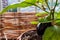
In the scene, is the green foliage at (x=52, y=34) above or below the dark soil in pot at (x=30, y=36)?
above

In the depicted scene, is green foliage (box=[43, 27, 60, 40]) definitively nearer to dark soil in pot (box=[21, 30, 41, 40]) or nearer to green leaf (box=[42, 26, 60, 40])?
green leaf (box=[42, 26, 60, 40])

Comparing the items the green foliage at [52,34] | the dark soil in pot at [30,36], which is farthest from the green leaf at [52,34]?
the dark soil in pot at [30,36]

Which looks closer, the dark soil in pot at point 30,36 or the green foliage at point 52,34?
the green foliage at point 52,34

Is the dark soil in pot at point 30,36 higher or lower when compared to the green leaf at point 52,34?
lower

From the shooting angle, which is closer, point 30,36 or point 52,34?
point 52,34

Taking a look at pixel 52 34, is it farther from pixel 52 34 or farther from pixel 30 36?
pixel 30 36

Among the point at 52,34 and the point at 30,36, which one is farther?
the point at 30,36

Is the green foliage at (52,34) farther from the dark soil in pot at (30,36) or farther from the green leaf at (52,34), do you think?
the dark soil in pot at (30,36)

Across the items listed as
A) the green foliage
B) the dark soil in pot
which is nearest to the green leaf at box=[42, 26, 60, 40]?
the green foliage

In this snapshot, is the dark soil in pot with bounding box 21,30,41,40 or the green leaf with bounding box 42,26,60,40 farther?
the dark soil in pot with bounding box 21,30,41,40

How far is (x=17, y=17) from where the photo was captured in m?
1.52

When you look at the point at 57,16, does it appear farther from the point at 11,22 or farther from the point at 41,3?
the point at 11,22

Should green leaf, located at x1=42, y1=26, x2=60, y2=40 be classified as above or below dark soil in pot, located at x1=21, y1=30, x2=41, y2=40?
above

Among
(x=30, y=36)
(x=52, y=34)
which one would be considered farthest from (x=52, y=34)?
(x=30, y=36)
